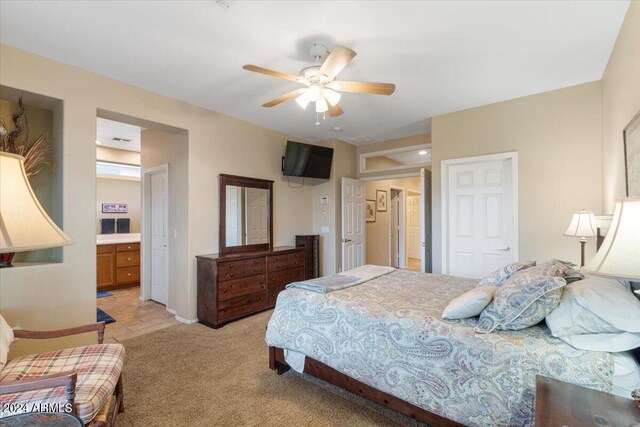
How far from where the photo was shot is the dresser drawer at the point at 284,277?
415 cm

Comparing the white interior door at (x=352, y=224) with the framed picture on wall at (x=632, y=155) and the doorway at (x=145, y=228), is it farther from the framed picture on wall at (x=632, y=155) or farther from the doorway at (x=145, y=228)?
the framed picture on wall at (x=632, y=155)

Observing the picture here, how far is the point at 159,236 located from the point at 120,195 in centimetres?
275

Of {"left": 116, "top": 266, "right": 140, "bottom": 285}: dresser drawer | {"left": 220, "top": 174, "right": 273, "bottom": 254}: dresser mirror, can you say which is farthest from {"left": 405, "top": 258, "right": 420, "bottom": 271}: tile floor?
{"left": 116, "top": 266, "right": 140, "bottom": 285}: dresser drawer

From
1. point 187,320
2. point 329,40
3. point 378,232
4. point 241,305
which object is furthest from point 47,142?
point 378,232

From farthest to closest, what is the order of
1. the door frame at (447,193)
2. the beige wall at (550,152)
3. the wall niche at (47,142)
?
the door frame at (447,193)
the beige wall at (550,152)
the wall niche at (47,142)

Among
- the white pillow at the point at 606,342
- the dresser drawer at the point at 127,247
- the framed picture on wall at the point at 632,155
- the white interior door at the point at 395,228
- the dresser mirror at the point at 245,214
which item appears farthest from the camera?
the white interior door at the point at 395,228

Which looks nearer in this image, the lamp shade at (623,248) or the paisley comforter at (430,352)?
the lamp shade at (623,248)

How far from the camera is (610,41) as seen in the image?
2.37 m

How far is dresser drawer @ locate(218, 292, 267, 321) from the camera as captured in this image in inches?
139

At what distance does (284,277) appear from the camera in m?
4.32

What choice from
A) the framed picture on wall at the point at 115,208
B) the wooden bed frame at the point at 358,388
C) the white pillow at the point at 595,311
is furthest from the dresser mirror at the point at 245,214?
the framed picture on wall at the point at 115,208

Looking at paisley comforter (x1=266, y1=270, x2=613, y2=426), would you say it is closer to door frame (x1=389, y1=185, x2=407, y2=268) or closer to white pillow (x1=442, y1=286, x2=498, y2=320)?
white pillow (x1=442, y1=286, x2=498, y2=320)

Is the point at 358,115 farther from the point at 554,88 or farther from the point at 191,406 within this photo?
the point at 191,406

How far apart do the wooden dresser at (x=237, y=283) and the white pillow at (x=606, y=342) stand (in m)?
3.18
